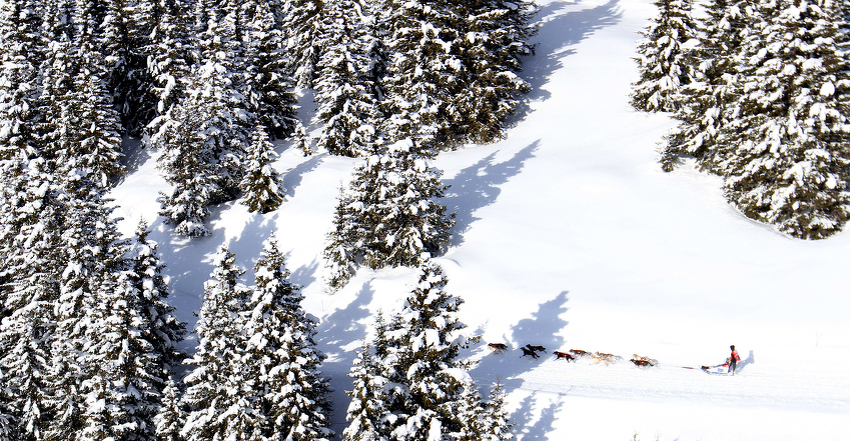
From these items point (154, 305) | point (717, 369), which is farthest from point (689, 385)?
point (154, 305)

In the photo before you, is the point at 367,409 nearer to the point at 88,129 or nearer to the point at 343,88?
the point at 343,88

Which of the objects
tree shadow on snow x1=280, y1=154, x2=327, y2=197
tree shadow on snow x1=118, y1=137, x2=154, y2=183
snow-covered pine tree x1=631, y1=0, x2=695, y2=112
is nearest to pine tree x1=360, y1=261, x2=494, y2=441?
tree shadow on snow x1=280, y1=154, x2=327, y2=197

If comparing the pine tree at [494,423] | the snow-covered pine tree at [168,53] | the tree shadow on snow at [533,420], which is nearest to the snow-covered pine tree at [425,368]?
the pine tree at [494,423]

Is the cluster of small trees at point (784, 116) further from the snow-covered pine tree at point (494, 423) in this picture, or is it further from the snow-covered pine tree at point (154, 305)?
the snow-covered pine tree at point (154, 305)

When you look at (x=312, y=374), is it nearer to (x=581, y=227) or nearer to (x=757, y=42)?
(x=581, y=227)

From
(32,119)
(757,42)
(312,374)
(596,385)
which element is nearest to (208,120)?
(32,119)

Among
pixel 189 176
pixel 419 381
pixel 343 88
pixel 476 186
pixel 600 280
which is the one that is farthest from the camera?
pixel 343 88
